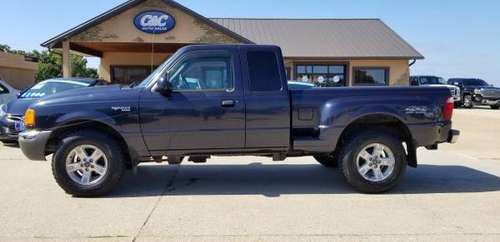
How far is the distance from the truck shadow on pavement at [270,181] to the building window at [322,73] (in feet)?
62.5

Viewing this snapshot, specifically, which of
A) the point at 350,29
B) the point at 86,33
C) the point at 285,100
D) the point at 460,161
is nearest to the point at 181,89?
the point at 285,100

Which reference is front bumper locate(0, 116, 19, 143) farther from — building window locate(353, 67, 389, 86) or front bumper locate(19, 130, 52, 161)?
building window locate(353, 67, 389, 86)

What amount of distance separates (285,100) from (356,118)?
3.10 feet

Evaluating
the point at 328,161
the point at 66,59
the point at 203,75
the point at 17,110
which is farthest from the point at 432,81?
the point at 203,75

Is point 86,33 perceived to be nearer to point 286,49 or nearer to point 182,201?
point 286,49

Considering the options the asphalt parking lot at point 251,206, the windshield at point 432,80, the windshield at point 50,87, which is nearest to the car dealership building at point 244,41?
the windshield at point 432,80

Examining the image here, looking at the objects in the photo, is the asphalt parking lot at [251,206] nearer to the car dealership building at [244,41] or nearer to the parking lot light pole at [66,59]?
the car dealership building at [244,41]

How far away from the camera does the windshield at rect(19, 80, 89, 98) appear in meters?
12.3

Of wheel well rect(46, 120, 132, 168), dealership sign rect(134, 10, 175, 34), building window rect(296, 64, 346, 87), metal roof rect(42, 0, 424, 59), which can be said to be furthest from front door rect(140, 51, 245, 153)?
building window rect(296, 64, 346, 87)

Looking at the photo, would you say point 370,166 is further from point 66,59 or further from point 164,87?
point 66,59

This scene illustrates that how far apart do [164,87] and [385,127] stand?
3006 mm

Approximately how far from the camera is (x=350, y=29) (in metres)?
32.3

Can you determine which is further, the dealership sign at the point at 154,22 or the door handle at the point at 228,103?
the dealership sign at the point at 154,22

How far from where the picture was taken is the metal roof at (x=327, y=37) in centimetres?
2803
